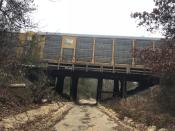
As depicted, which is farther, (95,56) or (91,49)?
(91,49)

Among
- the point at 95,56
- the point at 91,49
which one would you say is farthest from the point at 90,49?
the point at 95,56

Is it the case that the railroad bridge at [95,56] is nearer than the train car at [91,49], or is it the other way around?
the railroad bridge at [95,56]

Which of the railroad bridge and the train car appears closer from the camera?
the railroad bridge

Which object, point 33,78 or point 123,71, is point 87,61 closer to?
point 123,71

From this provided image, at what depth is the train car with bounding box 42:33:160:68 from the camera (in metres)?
47.1

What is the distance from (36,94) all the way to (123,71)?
18.5 meters

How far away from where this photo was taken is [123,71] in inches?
1843

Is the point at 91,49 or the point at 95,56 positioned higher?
the point at 91,49

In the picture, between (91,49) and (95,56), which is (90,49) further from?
(95,56)

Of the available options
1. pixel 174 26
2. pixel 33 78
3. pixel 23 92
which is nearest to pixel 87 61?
pixel 33 78

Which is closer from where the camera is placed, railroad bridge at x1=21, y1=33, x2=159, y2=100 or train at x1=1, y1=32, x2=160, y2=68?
railroad bridge at x1=21, y1=33, x2=159, y2=100

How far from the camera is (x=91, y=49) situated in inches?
1893

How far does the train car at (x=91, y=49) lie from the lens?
4712 cm

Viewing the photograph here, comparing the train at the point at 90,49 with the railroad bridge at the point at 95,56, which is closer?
the railroad bridge at the point at 95,56
